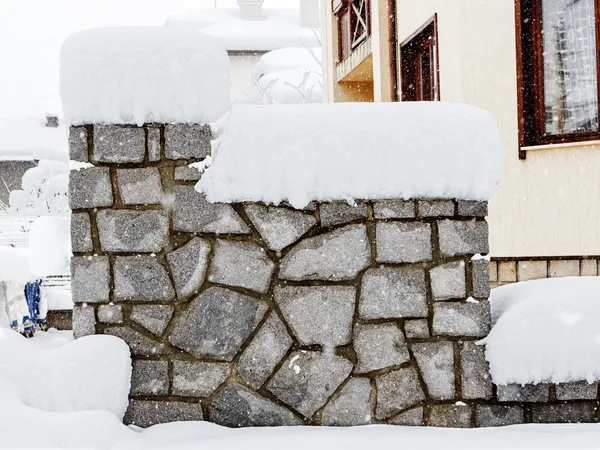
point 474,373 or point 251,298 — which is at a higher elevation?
point 251,298

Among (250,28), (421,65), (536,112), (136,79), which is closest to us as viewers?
(136,79)

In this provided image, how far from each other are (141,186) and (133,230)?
0.63 ft

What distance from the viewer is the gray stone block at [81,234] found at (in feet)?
8.11

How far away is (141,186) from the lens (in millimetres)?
2473

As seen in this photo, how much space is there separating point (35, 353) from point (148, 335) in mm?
466

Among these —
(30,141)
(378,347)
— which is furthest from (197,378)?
(30,141)

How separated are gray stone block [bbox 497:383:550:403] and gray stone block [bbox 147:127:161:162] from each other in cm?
180

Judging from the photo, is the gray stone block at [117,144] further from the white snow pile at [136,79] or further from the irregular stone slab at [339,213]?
the irregular stone slab at [339,213]

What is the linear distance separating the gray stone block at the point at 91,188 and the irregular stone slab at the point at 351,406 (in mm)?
1308

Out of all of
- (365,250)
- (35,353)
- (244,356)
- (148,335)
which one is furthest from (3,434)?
(365,250)

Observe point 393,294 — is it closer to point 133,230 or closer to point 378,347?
point 378,347

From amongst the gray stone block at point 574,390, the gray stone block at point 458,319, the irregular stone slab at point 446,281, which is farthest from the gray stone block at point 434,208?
the gray stone block at point 574,390

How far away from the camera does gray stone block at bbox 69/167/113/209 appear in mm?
2471

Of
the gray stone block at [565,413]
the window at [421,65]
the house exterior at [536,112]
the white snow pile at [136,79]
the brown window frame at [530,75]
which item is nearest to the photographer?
the white snow pile at [136,79]
